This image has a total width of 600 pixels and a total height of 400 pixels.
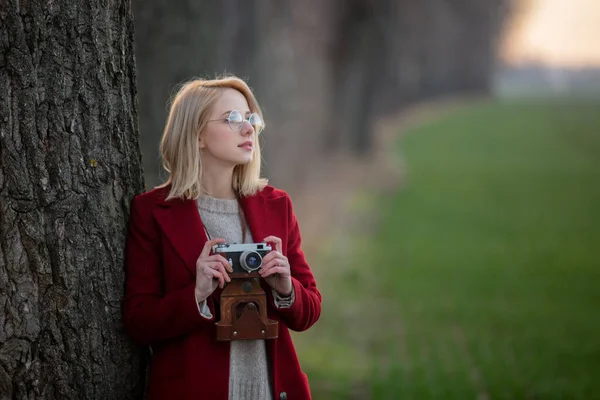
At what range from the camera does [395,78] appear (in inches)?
1373

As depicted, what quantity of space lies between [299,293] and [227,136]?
589 millimetres

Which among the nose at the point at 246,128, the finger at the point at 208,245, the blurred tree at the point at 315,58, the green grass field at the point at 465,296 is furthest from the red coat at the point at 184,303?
the green grass field at the point at 465,296

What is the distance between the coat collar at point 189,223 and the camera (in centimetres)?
311

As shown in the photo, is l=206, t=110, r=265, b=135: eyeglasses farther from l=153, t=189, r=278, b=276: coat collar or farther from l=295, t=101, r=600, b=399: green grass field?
l=295, t=101, r=600, b=399: green grass field

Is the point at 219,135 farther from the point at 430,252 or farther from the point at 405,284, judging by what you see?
the point at 430,252

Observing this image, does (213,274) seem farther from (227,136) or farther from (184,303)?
(227,136)

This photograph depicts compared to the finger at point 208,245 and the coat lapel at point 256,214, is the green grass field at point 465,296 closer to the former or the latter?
the coat lapel at point 256,214

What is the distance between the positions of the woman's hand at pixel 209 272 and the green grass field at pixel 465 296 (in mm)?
3452

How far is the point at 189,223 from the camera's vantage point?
3143mm

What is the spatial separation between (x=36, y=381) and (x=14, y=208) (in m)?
0.58

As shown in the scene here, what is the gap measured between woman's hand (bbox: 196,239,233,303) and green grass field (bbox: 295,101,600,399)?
3452mm

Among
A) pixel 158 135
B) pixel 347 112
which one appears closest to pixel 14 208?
pixel 158 135

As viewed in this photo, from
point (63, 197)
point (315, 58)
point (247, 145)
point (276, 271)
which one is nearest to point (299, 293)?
point (276, 271)

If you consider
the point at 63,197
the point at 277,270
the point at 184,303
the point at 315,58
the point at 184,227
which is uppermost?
the point at 315,58
